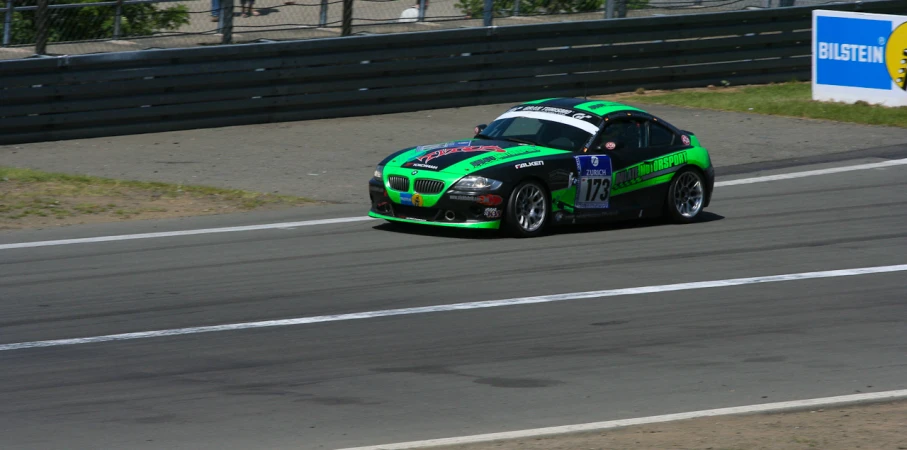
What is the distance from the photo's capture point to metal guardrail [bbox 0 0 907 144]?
18.4 m

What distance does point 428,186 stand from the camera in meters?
12.4

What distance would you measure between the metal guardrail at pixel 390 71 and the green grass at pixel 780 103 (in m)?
0.52

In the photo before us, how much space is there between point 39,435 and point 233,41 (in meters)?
14.1

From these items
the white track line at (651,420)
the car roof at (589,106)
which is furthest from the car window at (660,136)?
the white track line at (651,420)

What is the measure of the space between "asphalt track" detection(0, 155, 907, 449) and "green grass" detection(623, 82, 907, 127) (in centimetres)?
818

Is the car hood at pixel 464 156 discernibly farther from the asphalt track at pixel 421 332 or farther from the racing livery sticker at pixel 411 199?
the asphalt track at pixel 421 332

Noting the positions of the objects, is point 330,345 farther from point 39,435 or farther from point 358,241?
point 358,241

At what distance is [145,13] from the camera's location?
20203mm

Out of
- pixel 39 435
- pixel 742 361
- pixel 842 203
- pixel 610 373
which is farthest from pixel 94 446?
pixel 842 203

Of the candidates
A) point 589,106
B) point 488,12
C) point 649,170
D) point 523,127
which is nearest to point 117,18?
point 488,12

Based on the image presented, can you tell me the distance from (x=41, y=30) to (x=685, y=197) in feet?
33.1

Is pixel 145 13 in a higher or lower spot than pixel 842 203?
higher

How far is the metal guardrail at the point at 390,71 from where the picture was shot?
18.4 m

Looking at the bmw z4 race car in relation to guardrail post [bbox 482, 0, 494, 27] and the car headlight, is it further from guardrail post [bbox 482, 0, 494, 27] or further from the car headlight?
guardrail post [bbox 482, 0, 494, 27]
